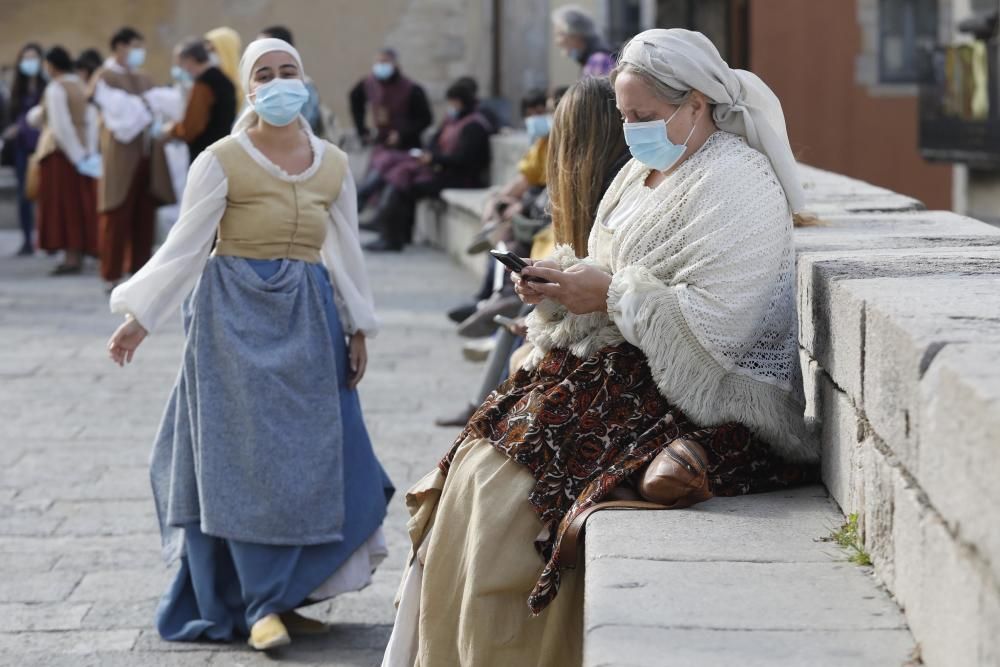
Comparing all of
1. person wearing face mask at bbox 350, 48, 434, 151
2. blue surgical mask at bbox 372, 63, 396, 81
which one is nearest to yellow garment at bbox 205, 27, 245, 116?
person wearing face mask at bbox 350, 48, 434, 151

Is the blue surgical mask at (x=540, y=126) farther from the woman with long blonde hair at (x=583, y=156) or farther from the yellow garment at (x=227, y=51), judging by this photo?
the yellow garment at (x=227, y=51)

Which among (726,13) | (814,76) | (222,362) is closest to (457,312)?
(222,362)

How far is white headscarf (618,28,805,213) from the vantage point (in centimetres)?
328

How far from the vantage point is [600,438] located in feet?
10.8

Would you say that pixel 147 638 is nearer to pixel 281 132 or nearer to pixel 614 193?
pixel 281 132

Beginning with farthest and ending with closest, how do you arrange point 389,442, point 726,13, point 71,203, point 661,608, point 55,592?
point 726,13 < point 71,203 < point 389,442 < point 55,592 < point 661,608

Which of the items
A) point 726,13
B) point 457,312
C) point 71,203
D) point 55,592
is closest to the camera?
point 55,592

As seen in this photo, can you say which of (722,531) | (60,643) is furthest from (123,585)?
(722,531)

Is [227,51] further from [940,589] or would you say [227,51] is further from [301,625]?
[940,589]

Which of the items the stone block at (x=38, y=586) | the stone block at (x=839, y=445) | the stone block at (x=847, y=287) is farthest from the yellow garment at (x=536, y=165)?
the stone block at (x=839, y=445)

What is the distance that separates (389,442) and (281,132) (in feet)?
8.59

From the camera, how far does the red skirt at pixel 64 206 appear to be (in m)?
13.6

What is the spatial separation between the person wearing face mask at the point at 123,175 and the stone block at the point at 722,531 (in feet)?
31.0

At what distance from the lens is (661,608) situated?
2627mm
